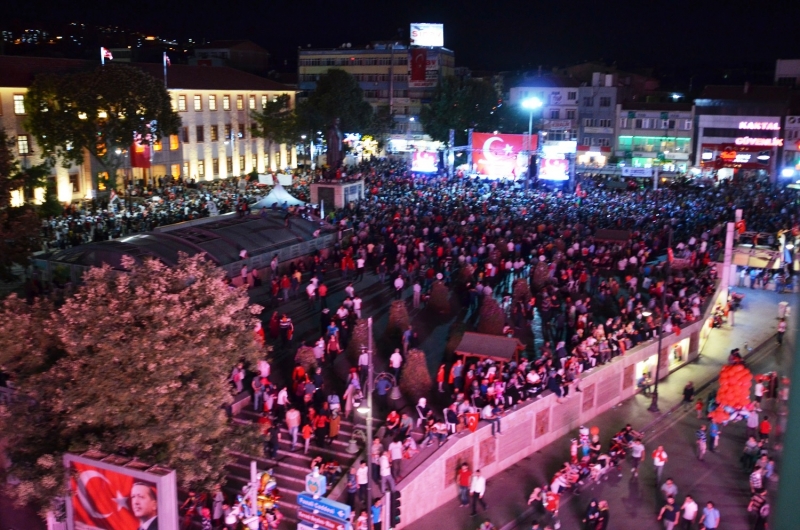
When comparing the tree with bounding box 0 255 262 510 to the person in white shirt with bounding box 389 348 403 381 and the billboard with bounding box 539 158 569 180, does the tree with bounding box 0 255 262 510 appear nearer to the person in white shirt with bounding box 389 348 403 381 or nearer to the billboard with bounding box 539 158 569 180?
the person in white shirt with bounding box 389 348 403 381

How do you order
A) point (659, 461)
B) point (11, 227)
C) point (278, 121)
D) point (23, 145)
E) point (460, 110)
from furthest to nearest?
point (460, 110)
point (278, 121)
point (23, 145)
point (11, 227)
point (659, 461)

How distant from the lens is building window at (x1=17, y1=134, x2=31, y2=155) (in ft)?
124

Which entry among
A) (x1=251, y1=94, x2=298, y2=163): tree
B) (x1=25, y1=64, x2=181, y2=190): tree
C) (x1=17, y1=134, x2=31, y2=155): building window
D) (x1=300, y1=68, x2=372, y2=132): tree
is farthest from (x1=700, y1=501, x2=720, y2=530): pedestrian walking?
(x1=251, y1=94, x2=298, y2=163): tree

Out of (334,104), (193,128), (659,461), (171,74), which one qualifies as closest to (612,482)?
(659,461)

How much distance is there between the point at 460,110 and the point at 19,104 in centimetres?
3361

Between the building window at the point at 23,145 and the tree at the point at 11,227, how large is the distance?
2016 centimetres

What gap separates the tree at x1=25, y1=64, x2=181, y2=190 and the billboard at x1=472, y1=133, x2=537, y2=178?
18925 mm

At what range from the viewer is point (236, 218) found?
27.1m

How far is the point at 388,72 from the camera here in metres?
74.6

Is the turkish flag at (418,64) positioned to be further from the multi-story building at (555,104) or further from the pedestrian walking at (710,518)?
the pedestrian walking at (710,518)

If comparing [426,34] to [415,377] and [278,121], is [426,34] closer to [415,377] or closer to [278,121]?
[278,121]

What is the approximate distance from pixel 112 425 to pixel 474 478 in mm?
6550

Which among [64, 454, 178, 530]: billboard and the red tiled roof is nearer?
[64, 454, 178, 530]: billboard

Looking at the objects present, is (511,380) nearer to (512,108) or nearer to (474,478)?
(474,478)
